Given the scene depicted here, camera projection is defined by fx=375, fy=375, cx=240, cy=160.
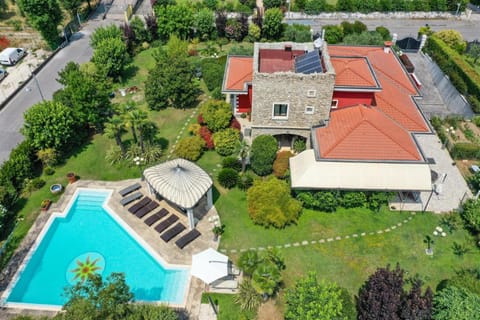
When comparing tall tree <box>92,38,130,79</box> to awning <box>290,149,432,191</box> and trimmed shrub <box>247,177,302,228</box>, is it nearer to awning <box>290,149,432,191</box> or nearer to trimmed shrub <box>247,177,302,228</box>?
trimmed shrub <box>247,177,302,228</box>

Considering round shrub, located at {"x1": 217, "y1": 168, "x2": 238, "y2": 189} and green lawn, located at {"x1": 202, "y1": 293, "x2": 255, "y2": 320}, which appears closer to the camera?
green lawn, located at {"x1": 202, "y1": 293, "x2": 255, "y2": 320}

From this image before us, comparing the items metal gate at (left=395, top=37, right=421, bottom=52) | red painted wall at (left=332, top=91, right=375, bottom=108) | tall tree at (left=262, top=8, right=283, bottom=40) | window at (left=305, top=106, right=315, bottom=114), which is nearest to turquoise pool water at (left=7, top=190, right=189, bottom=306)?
window at (left=305, top=106, right=315, bottom=114)

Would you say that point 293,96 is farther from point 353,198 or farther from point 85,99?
point 85,99

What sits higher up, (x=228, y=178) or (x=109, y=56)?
(x=109, y=56)

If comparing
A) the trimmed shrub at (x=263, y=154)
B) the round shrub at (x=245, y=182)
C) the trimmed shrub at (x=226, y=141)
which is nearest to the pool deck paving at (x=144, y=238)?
the round shrub at (x=245, y=182)

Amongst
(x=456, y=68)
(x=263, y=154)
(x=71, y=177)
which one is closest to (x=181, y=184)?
(x=263, y=154)

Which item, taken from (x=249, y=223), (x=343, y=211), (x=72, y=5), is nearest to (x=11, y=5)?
(x=72, y=5)

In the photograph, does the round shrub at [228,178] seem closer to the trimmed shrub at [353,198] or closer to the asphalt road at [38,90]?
the trimmed shrub at [353,198]
